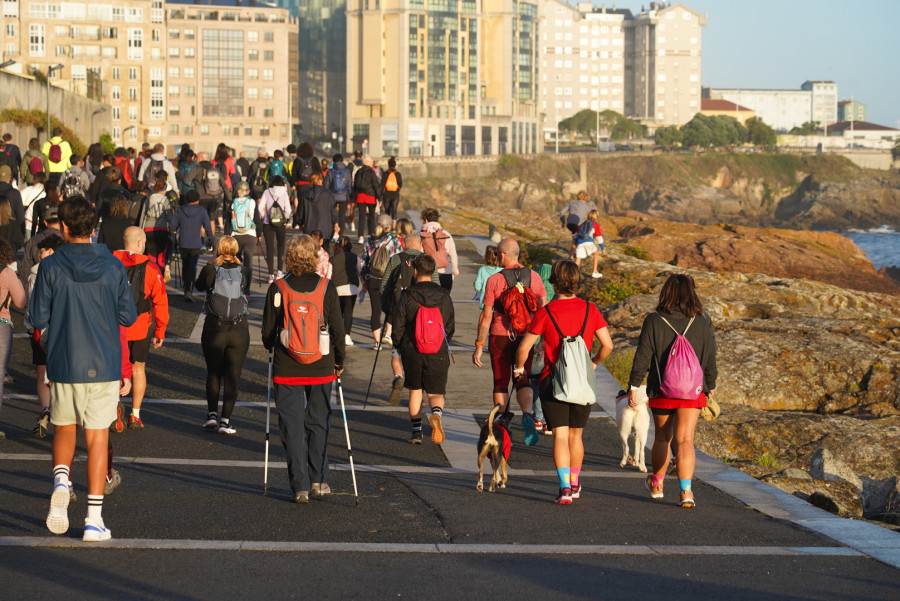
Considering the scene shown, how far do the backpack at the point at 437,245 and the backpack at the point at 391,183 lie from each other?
938 cm

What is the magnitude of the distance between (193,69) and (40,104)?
93136 mm

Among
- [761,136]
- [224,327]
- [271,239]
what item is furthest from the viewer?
[761,136]

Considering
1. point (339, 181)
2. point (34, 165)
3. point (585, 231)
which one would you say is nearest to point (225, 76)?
point (34, 165)

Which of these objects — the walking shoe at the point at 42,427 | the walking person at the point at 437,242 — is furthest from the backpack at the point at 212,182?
the walking shoe at the point at 42,427

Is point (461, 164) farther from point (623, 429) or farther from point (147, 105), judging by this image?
point (623, 429)

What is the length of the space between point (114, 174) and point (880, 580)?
39.9 ft

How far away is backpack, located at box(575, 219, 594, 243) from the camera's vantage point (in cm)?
2156

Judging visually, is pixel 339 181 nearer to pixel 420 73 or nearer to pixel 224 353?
pixel 224 353

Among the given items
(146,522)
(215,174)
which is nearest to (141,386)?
(146,522)

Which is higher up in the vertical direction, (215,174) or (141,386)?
(215,174)

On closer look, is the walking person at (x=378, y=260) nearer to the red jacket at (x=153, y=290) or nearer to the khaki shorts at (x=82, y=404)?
the red jacket at (x=153, y=290)

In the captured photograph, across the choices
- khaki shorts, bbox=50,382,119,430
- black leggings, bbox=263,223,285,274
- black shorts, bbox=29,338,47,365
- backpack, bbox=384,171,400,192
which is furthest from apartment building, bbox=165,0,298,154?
khaki shorts, bbox=50,382,119,430

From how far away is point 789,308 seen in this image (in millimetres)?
20453

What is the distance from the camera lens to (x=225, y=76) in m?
132
